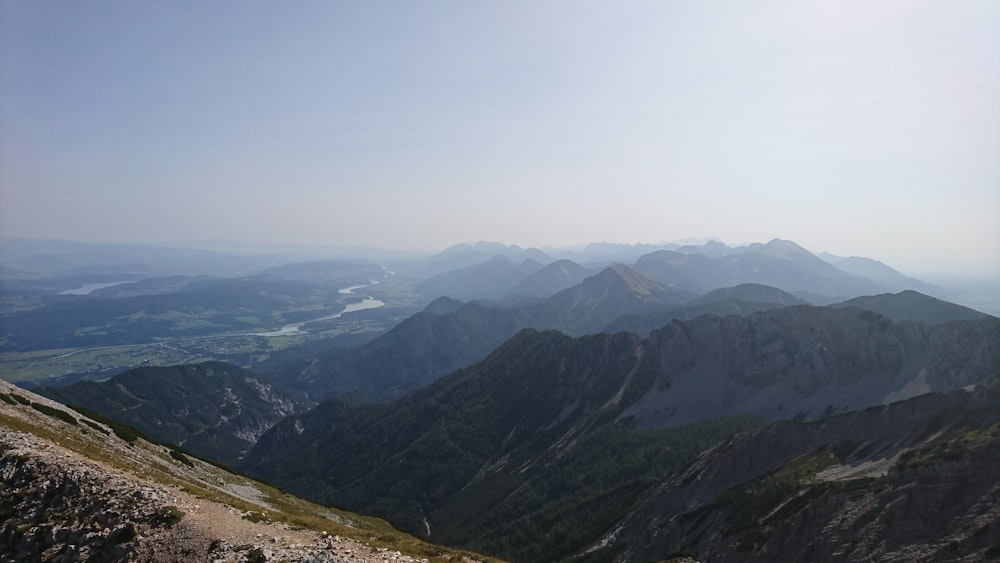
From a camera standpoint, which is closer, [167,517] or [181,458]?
[167,517]

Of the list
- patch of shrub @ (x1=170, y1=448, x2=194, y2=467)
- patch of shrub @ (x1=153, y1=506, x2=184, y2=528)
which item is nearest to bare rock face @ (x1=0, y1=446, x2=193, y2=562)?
patch of shrub @ (x1=153, y1=506, x2=184, y2=528)

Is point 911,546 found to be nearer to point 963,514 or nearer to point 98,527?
point 963,514

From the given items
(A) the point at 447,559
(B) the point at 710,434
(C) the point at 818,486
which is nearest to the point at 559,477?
(B) the point at 710,434

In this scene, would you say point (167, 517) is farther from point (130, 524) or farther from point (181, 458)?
point (181, 458)

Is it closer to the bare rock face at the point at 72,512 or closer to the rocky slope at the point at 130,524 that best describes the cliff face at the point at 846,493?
the rocky slope at the point at 130,524

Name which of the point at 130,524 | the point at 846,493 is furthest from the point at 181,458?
the point at 846,493

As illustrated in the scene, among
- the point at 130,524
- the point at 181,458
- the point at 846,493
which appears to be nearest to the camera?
the point at 130,524

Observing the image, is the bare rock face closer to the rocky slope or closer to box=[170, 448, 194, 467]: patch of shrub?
the rocky slope

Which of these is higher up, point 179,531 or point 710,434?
point 179,531
